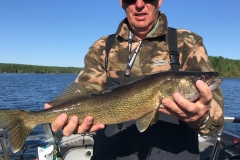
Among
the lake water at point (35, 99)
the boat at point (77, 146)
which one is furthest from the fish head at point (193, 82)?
the lake water at point (35, 99)

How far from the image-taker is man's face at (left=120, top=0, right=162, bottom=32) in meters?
3.51

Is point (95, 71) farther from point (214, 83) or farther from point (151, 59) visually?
point (214, 83)

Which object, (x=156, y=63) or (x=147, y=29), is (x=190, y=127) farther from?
(x=147, y=29)

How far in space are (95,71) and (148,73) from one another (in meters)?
0.81

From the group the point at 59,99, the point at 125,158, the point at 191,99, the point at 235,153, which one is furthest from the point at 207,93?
the point at 235,153

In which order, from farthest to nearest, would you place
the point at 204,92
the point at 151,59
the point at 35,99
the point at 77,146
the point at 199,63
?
the point at 35,99, the point at 77,146, the point at 151,59, the point at 199,63, the point at 204,92

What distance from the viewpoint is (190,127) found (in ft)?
10.3

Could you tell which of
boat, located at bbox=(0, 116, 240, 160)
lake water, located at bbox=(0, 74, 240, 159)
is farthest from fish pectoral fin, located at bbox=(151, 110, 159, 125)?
lake water, located at bbox=(0, 74, 240, 159)

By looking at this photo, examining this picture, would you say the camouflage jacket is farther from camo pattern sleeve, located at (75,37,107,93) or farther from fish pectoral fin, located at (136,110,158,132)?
fish pectoral fin, located at (136,110,158,132)

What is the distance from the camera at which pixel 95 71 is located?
150 inches

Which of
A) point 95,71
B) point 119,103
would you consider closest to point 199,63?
point 119,103

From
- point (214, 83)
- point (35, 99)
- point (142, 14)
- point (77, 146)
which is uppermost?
point (142, 14)

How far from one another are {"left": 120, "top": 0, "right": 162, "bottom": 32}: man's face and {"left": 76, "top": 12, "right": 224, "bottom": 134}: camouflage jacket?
131 mm

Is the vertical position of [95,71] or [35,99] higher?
[95,71]
